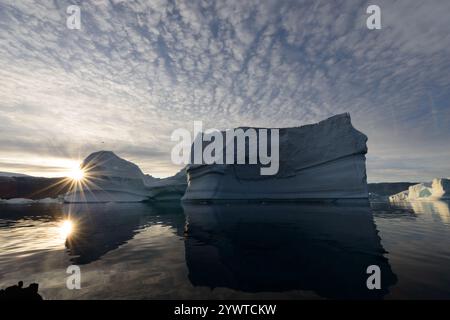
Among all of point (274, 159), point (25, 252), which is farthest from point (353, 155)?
Result: point (25, 252)

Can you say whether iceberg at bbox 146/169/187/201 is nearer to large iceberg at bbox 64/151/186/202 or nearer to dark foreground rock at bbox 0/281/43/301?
large iceberg at bbox 64/151/186/202

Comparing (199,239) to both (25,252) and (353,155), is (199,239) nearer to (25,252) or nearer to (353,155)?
(25,252)

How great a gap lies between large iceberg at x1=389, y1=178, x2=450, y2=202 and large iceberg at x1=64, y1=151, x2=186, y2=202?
8054cm

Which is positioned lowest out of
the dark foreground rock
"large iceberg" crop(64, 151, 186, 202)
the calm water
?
the calm water

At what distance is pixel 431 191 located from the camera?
73.8 metres

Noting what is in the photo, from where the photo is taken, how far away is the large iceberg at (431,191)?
66312 mm

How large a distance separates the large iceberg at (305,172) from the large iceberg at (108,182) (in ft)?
54.1

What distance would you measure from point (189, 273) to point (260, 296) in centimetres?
212

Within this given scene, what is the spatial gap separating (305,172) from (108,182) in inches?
1433

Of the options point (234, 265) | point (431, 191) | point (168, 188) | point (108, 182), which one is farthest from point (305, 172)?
point (431, 191)

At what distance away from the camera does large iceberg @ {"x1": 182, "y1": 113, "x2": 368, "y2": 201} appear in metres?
29.1

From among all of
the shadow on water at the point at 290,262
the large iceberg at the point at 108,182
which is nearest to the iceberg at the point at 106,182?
the large iceberg at the point at 108,182

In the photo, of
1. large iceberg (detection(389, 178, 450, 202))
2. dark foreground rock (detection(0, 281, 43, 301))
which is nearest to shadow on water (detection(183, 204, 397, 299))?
dark foreground rock (detection(0, 281, 43, 301))

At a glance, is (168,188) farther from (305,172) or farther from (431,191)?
Result: (431,191)
